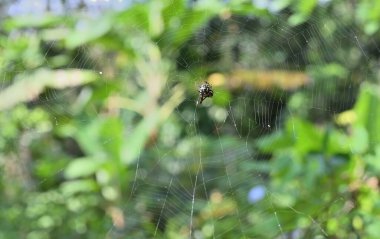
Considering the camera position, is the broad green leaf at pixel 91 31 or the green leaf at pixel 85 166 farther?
the green leaf at pixel 85 166

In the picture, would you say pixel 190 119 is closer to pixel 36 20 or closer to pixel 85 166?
pixel 85 166

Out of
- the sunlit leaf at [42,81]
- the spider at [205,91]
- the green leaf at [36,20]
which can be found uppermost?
the green leaf at [36,20]

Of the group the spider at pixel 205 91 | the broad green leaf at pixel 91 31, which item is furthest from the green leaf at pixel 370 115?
the broad green leaf at pixel 91 31

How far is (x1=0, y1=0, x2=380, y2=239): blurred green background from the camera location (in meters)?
1.19

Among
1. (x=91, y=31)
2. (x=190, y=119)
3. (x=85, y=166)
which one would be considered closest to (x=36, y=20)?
(x=91, y=31)

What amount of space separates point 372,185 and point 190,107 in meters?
0.69

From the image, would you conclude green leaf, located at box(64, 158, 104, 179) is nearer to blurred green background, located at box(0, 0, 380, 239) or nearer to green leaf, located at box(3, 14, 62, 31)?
blurred green background, located at box(0, 0, 380, 239)

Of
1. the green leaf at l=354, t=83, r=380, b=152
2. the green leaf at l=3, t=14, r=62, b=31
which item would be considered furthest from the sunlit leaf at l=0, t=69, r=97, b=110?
the green leaf at l=354, t=83, r=380, b=152

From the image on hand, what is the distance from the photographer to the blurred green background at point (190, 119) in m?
1.19

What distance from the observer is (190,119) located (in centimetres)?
185

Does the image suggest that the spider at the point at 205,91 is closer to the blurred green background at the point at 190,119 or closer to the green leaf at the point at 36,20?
the blurred green background at the point at 190,119

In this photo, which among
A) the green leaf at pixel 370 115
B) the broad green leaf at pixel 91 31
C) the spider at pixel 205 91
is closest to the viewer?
the green leaf at pixel 370 115

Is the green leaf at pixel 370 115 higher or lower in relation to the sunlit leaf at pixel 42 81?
higher

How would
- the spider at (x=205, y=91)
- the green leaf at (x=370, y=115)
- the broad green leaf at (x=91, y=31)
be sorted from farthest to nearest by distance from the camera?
the spider at (x=205, y=91) < the broad green leaf at (x=91, y=31) < the green leaf at (x=370, y=115)
